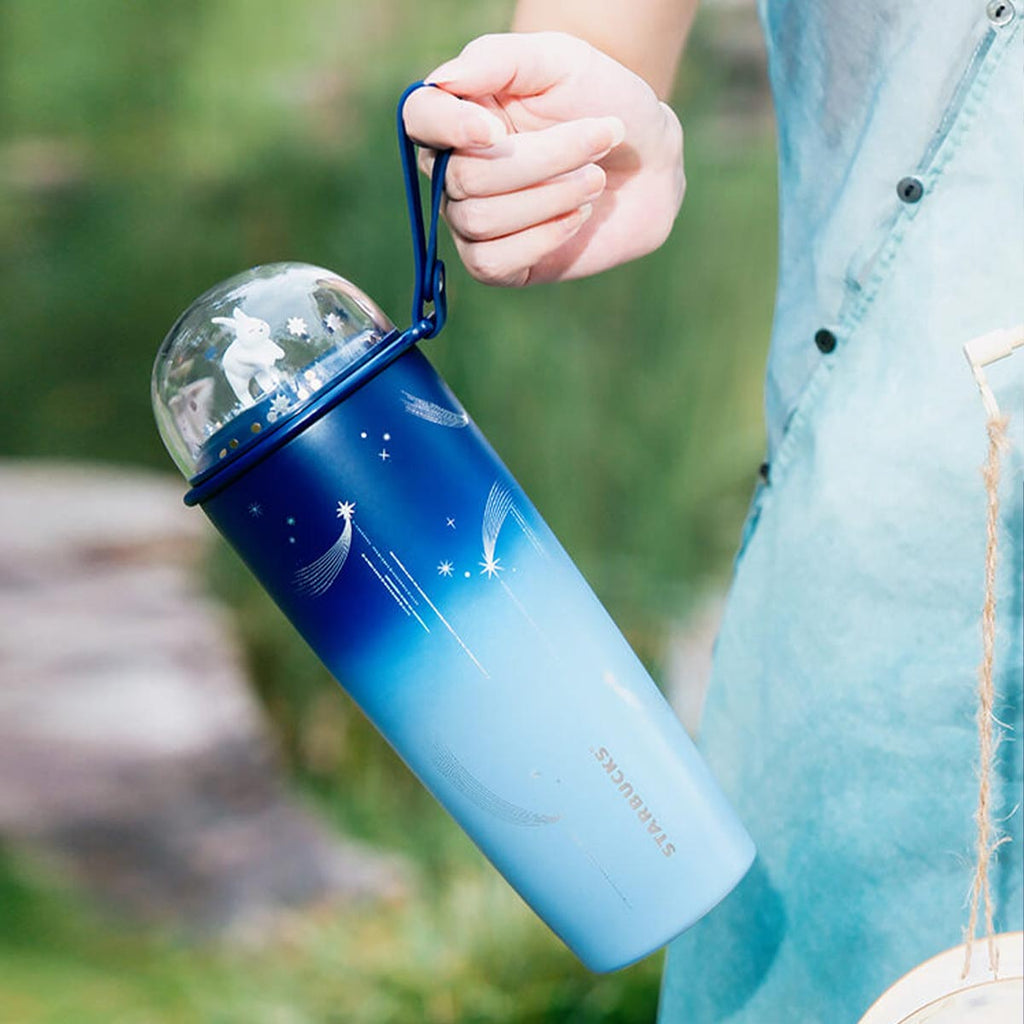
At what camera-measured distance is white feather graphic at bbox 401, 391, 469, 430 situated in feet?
1.87

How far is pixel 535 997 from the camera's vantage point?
174cm

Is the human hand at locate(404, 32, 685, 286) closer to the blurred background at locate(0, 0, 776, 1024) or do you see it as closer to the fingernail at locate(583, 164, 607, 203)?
the fingernail at locate(583, 164, 607, 203)

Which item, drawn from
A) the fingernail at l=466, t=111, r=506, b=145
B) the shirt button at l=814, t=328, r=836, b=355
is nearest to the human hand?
the fingernail at l=466, t=111, r=506, b=145

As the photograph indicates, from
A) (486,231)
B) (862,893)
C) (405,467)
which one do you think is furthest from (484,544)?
(862,893)

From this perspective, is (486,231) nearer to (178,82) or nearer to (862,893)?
(862,893)

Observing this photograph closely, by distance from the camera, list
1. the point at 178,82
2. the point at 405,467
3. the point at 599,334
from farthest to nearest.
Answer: the point at 599,334 < the point at 178,82 < the point at 405,467

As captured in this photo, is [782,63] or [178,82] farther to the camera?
[178,82]

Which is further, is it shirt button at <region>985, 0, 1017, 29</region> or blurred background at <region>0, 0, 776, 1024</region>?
blurred background at <region>0, 0, 776, 1024</region>

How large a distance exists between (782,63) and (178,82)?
3.69 ft

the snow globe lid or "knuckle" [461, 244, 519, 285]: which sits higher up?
"knuckle" [461, 244, 519, 285]

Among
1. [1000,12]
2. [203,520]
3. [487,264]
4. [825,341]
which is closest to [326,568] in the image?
[487,264]

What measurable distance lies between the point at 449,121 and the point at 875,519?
269 mm

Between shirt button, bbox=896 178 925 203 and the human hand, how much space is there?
0.12 m

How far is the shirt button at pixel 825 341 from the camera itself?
2.19 ft
